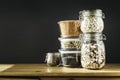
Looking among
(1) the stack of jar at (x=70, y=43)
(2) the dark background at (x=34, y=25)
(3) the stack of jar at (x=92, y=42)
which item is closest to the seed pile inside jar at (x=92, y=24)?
(3) the stack of jar at (x=92, y=42)

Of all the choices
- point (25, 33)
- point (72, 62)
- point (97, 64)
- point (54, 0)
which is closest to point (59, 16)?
point (54, 0)

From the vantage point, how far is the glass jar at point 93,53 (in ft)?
5.51

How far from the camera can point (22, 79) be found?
160cm

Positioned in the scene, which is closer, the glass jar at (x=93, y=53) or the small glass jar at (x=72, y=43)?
the glass jar at (x=93, y=53)

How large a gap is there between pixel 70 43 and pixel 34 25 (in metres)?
0.44

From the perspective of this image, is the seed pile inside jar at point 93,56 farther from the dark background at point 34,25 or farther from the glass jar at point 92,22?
the dark background at point 34,25

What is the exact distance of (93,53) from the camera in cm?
168

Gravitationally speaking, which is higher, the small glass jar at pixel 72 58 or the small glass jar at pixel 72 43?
the small glass jar at pixel 72 43

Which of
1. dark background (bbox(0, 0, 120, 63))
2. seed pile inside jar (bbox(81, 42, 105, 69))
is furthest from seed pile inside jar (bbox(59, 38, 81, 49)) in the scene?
dark background (bbox(0, 0, 120, 63))

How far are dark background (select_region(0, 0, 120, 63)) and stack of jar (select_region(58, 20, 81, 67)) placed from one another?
0.29m

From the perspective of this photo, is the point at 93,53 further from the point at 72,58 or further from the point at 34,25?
the point at 34,25

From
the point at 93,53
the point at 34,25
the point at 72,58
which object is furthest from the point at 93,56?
the point at 34,25

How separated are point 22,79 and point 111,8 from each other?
3.02 ft

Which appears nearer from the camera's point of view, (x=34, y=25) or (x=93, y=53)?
(x=93, y=53)
